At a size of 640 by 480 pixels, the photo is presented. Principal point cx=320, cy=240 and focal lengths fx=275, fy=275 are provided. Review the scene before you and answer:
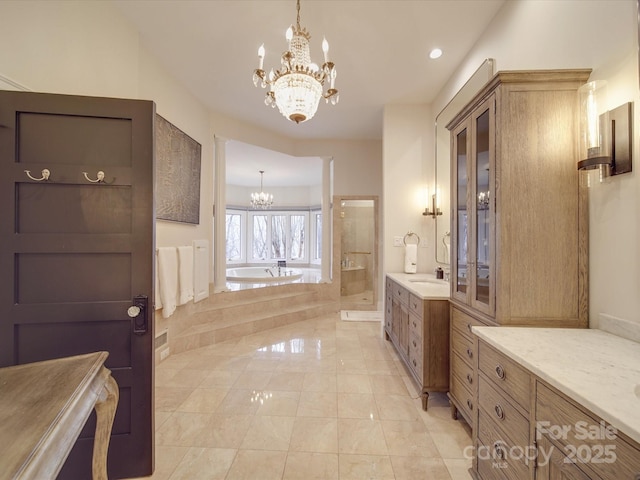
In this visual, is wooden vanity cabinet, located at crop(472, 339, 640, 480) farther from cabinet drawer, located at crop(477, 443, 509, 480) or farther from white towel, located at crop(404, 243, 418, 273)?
white towel, located at crop(404, 243, 418, 273)

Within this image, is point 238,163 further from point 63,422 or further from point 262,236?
point 63,422

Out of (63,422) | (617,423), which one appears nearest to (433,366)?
(617,423)

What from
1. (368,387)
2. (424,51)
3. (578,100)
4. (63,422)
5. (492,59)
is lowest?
(368,387)

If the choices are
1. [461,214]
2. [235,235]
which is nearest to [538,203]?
[461,214]

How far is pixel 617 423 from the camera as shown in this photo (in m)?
0.70

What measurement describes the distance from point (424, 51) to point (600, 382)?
2.96 m

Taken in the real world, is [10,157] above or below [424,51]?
below

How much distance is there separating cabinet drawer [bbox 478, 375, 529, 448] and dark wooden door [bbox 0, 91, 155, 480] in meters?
1.83

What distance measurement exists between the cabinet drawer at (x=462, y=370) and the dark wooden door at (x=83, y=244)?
1.96 meters

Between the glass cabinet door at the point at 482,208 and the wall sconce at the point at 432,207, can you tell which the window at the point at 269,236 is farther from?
the glass cabinet door at the point at 482,208

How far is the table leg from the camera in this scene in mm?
1129

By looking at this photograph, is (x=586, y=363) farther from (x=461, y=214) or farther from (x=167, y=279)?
(x=167, y=279)

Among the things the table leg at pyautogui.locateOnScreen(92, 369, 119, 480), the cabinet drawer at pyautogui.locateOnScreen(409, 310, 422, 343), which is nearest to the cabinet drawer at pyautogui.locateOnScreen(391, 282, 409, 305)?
the cabinet drawer at pyautogui.locateOnScreen(409, 310, 422, 343)

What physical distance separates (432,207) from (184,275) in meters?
3.15
